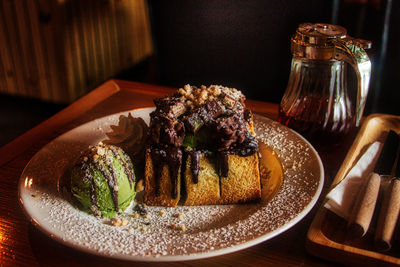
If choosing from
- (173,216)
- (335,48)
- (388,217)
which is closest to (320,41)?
(335,48)

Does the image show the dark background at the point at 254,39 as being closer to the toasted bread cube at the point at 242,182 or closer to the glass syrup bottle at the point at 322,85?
the glass syrup bottle at the point at 322,85

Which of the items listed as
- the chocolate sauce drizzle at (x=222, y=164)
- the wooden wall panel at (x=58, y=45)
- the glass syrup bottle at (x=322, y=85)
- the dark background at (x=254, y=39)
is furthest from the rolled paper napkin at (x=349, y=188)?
the wooden wall panel at (x=58, y=45)

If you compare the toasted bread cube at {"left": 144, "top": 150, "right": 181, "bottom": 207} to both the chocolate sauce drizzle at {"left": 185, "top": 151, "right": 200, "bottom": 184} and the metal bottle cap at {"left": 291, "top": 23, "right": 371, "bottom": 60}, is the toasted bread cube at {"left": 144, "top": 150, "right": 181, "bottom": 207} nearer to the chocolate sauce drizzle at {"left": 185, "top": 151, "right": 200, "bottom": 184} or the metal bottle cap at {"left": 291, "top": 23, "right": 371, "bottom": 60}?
the chocolate sauce drizzle at {"left": 185, "top": 151, "right": 200, "bottom": 184}

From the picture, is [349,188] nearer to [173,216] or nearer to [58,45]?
[173,216]

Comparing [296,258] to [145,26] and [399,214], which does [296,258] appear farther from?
[145,26]

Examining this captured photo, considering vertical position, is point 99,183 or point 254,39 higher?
point 254,39

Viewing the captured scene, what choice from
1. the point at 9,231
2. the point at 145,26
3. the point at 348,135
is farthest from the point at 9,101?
the point at 348,135
